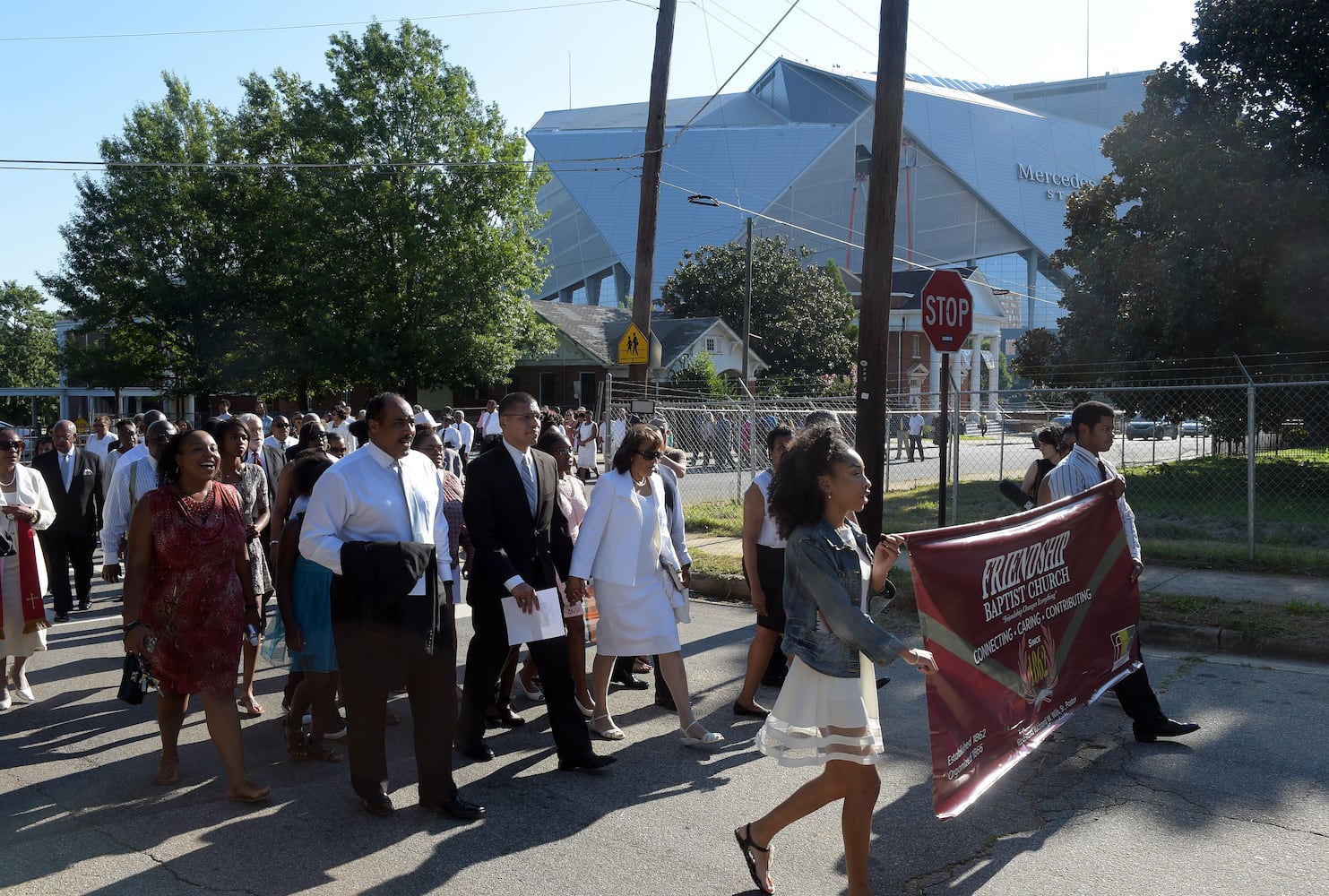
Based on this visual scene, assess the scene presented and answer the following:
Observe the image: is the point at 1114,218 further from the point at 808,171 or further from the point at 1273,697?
the point at 808,171

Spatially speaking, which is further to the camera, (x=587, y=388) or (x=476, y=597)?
(x=587, y=388)

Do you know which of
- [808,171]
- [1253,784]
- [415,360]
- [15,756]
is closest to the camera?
[1253,784]

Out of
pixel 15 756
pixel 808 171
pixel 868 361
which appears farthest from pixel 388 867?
pixel 808 171

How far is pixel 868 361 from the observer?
10.2 m

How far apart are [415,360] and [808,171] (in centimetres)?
5289

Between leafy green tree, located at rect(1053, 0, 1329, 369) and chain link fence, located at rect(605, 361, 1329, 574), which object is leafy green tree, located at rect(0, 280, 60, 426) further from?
leafy green tree, located at rect(1053, 0, 1329, 369)

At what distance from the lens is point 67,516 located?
10.2 m

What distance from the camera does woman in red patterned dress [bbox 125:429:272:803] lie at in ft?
16.0

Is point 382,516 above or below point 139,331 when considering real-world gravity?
below

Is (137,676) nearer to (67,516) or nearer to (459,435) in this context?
(67,516)

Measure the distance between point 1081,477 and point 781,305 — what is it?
42075 millimetres

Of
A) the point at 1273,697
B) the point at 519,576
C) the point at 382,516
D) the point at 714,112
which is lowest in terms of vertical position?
the point at 1273,697

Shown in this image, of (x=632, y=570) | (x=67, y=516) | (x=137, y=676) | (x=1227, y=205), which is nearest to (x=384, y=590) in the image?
(x=632, y=570)

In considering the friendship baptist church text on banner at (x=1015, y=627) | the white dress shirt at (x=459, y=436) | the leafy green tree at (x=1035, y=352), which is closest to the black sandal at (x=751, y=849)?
the friendship baptist church text on banner at (x=1015, y=627)
